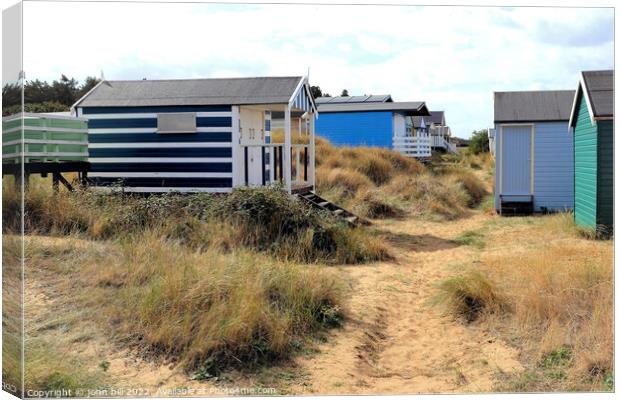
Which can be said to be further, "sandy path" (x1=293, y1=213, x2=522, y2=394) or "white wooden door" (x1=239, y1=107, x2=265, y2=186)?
"white wooden door" (x1=239, y1=107, x2=265, y2=186)

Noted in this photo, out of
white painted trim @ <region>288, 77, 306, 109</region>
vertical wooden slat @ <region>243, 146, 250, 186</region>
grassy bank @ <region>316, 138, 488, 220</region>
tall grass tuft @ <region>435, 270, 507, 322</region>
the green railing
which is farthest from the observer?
grassy bank @ <region>316, 138, 488, 220</region>

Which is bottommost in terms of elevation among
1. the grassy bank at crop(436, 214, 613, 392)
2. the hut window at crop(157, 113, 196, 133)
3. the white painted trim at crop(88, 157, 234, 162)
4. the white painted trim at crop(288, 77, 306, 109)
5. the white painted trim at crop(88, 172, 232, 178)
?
the grassy bank at crop(436, 214, 613, 392)

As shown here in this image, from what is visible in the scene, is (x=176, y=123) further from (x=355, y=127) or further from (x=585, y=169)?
(x=355, y=127)

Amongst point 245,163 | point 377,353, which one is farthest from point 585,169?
point 377,353

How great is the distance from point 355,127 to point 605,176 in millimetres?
21458

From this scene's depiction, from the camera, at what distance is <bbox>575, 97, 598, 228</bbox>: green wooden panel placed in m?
14.1

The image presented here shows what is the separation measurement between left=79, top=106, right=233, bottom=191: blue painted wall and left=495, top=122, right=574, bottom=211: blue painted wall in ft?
28.7

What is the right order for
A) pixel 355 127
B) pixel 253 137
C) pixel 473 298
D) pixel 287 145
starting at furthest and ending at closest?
pixel 355 127 < pixel 253 137 < pixel 287 145 < pixel 473 298

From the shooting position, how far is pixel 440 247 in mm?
14812

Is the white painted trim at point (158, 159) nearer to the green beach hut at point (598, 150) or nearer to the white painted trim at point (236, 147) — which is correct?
the white painted trim at point (236, 147)

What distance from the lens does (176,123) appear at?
15.0 m

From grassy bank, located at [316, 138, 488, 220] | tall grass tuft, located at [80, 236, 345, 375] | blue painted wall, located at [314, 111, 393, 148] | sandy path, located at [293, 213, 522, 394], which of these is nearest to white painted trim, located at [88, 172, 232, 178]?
sandy path, located at [293, 213, 522, 394]

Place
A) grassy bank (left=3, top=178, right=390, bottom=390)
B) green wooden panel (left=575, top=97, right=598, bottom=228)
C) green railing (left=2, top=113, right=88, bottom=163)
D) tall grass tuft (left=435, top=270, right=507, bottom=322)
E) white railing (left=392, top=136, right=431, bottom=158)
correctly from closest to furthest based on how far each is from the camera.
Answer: grassy bank (left=3, top=178, right=390, bottom=390)
tall grass tuft (left=435, top=270, right=507, bottom=322)
green railing (left=2, top=113, right=88, bottom=163)
green wooden panel (left=575, top=97, right=598, bottom=228)
white railing (left=392, top=136, right=431, bottom=158)

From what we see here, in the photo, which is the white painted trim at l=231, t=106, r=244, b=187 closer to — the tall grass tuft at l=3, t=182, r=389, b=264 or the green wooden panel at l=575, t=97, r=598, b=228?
the tall grass tuft at l=3, t=182, r=389, b=264
